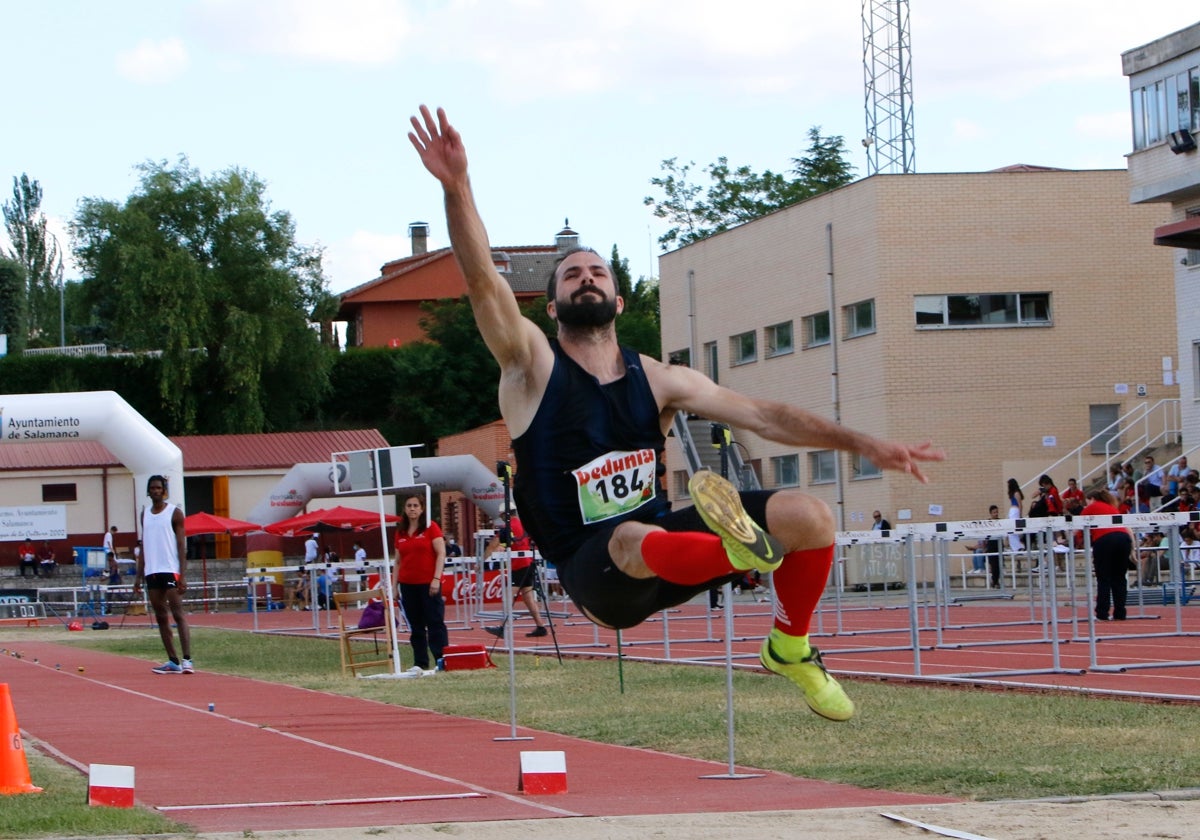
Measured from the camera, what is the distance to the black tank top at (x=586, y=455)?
5.55 m

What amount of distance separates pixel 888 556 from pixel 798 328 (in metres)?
12.5

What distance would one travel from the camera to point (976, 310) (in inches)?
1545

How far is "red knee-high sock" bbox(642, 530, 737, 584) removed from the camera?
5.18 m

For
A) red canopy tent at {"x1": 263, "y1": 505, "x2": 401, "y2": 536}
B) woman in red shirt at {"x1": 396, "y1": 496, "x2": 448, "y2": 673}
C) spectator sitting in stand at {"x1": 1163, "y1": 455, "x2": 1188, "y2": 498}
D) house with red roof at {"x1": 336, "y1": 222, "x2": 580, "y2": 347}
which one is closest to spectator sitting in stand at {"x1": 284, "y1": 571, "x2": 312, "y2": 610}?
red canopy tent at {"x1": 263, "y1": 505, "x2": 401, "y2": 536}

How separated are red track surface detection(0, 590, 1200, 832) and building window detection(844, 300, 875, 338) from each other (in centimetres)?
1838

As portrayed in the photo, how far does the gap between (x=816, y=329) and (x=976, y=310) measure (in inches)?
173

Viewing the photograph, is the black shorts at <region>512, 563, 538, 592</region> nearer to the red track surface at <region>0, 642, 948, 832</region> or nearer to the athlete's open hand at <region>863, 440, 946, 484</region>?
the red track surface at <region>0, 642, 948, 832</region>

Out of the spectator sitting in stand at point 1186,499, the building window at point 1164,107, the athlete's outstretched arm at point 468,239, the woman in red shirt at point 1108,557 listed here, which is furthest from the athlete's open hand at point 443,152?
the building window at point 1164,107

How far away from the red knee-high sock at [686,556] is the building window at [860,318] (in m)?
34.7

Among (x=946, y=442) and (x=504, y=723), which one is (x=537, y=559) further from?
(x=946, y=442)

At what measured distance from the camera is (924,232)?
38812mm

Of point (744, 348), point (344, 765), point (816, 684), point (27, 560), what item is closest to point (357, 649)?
point (344, 765)

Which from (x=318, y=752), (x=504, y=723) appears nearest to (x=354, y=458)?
(x=504, y=723)

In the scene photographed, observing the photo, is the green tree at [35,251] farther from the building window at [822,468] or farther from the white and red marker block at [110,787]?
the white and red marker block at [110,787]
